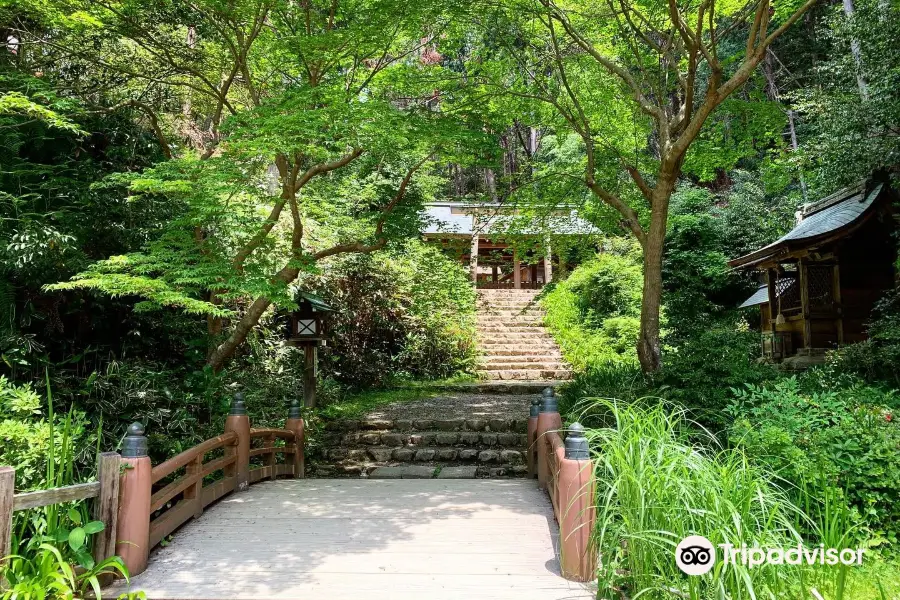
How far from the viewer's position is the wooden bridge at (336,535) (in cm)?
366

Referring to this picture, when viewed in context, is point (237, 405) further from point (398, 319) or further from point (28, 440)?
point (398, 319)

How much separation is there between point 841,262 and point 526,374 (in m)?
6.40

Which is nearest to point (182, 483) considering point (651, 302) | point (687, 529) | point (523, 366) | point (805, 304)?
point (687, 529)

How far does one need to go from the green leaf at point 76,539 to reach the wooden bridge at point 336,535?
190mm

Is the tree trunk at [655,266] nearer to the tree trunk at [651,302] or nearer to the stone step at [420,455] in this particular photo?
the tree trunk at [651,302]

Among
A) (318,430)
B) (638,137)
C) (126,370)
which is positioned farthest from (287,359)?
(638,137)

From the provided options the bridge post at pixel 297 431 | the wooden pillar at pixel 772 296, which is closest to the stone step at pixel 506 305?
the wooden pillar at pixel 772 296

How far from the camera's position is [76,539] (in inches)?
143

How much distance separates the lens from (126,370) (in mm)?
6535

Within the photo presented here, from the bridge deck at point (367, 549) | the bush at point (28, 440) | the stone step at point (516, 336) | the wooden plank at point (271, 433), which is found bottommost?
the bridge deck at point (367, 549)

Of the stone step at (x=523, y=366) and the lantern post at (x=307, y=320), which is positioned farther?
the stone step at (x=523, y=366)

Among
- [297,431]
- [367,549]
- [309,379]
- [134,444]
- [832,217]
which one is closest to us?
[134,444]

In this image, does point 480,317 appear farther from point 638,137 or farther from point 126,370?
point 126,370

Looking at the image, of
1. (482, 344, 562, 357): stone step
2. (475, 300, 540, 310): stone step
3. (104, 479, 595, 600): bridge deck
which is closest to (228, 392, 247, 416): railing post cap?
(104, 479, 595, 600): bridge deck
